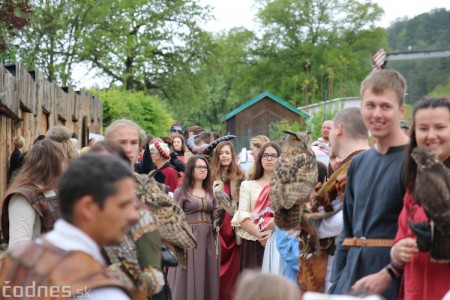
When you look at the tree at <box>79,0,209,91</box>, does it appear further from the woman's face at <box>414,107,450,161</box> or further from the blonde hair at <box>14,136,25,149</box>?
the woman's face at <box>414,107,450,161</box>

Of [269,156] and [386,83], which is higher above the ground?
[386,83]

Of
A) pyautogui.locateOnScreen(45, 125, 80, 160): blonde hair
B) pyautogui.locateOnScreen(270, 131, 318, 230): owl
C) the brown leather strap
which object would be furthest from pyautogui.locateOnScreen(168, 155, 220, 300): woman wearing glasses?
the brown leather strap

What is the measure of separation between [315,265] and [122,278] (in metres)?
2.71

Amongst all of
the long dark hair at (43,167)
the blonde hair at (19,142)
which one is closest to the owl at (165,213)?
the long dark hair at (43,167)

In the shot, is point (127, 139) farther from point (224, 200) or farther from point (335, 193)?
point (224, 200)

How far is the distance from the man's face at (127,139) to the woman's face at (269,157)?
4360 millimetres

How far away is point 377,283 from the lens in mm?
4637

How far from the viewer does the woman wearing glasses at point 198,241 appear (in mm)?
10148

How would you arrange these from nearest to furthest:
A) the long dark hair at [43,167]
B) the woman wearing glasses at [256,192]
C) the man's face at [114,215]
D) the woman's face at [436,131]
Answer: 1. the man's face at [114,215]
2. the woman's face at [436,131]
3. the long dark hair at [43,167]
4. the woman wearing glasses at [256,192]

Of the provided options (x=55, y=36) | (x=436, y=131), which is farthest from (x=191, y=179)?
(x=55, y=36)

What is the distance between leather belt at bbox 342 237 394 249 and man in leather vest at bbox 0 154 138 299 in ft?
6.62

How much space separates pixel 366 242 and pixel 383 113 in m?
0.78

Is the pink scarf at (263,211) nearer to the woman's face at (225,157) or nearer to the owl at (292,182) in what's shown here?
the woman's face at (225,157)

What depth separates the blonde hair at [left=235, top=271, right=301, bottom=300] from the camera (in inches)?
114
